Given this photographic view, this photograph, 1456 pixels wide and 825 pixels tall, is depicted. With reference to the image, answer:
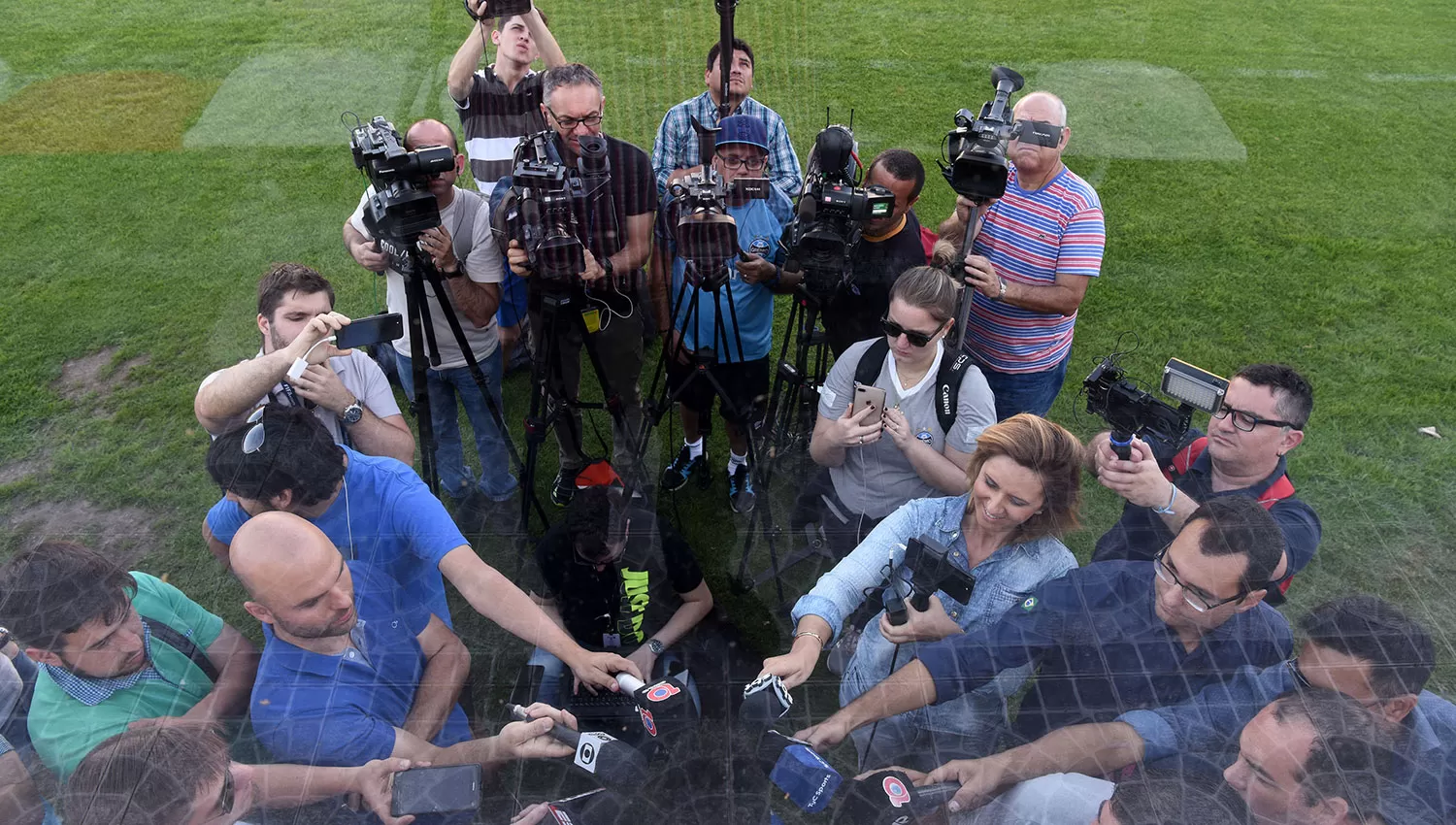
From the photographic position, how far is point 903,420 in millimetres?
2008

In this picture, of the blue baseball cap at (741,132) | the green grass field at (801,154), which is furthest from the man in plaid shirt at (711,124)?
the blue baseball cap at (741,132)

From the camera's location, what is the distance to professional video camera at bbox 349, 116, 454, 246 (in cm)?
211

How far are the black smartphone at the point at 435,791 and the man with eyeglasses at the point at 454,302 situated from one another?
4.14 ft

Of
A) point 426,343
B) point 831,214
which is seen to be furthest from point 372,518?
point 831,214

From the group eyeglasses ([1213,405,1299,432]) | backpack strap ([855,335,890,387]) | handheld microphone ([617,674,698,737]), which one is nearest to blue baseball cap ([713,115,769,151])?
backpack strap ([855,335,890,387])

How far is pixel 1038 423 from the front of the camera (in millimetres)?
1625

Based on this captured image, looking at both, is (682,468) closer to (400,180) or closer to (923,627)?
(400,180)

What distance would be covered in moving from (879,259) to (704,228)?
65cm

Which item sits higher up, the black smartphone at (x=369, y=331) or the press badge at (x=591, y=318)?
the black smartphone at (x=369, y=331)

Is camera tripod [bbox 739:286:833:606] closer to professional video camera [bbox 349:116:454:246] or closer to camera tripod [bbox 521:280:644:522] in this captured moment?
camera tripod [bbox 521:280:644:522]

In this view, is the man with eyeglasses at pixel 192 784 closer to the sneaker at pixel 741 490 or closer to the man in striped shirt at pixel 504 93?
the sneaker at pixel 741 490

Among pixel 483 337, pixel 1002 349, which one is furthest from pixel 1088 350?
pixel 483 337

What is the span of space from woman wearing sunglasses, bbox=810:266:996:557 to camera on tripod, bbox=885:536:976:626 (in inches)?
13.7

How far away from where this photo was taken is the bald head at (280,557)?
4.15 feet
